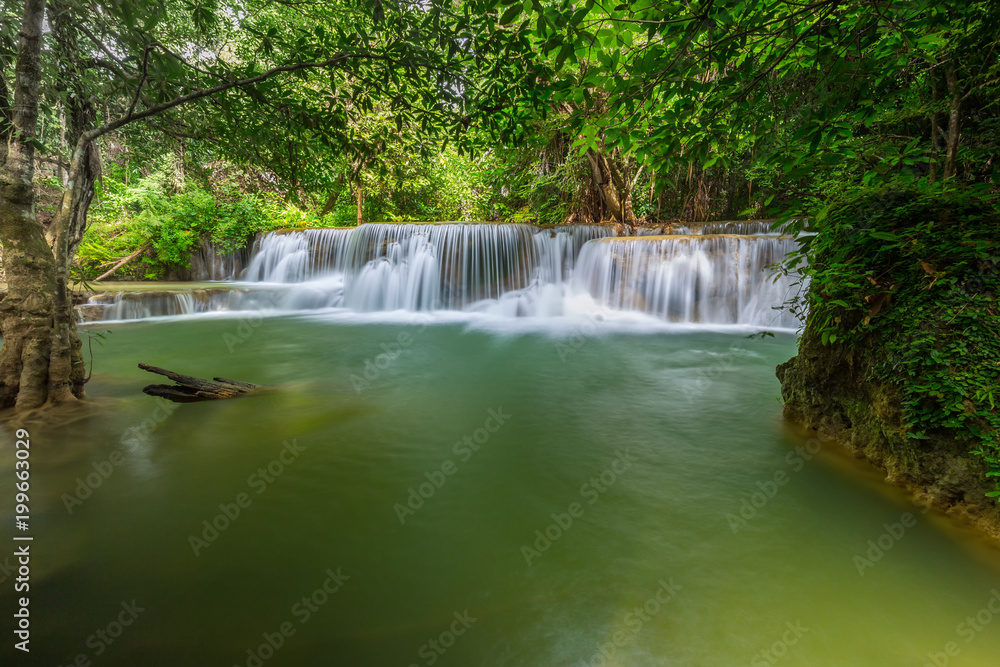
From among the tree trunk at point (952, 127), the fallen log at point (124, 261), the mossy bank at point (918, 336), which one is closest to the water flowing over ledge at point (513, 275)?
the fallen log at point (124, 261)

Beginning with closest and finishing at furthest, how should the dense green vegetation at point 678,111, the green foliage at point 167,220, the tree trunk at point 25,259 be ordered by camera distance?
1. the dense green vegetation at point 678,111
2. the tree trunk at point 25,259
3. the green foliage at point 167,220

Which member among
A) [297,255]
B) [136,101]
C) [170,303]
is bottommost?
[170,303]

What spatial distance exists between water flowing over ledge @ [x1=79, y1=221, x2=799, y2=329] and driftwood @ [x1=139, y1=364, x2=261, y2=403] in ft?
27.5

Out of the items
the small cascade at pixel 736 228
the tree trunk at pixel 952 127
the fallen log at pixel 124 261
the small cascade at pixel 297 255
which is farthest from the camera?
the small cascade at pixel 297 255

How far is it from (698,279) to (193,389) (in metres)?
10.6

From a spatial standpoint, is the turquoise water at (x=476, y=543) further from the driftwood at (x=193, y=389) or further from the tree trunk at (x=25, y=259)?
the tree trunk at (x=25, y=259)

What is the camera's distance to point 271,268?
16.7m

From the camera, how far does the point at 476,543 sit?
251 cm

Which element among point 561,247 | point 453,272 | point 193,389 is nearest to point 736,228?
point 561,247

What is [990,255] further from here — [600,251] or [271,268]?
[271,268]

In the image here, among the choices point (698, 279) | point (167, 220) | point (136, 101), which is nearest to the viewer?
point (136, 101)

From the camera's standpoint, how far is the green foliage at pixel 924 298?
239 centimetres

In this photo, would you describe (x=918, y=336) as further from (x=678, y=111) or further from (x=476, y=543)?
(x=476, y=543)

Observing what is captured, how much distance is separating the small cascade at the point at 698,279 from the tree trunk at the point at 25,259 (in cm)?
1088
